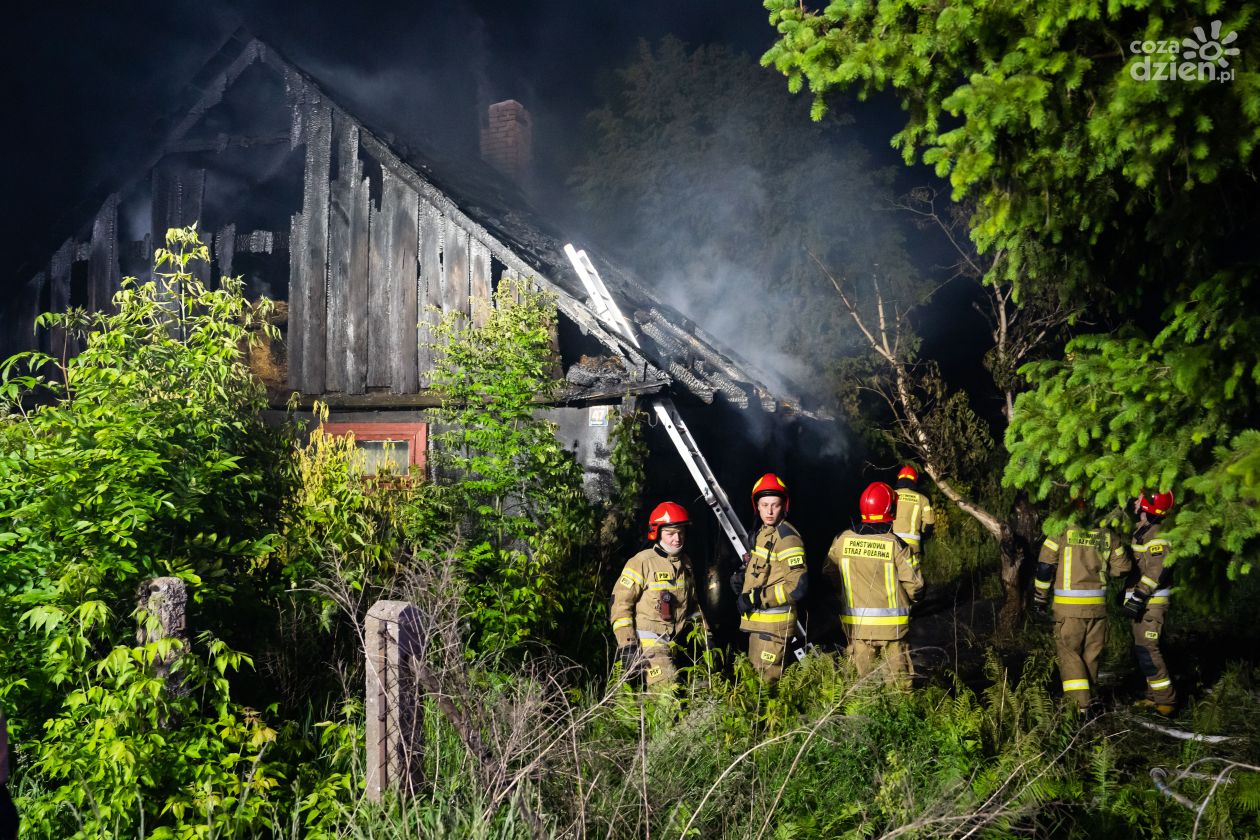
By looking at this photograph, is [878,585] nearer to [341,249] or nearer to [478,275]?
[478,275]

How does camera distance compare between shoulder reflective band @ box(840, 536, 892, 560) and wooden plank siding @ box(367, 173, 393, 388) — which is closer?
shoulder reflective band @ box(840, 536, 892, 560)

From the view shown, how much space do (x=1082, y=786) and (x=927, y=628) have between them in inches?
231

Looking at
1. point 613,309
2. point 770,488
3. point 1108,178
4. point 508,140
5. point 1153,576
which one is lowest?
point 1153,576

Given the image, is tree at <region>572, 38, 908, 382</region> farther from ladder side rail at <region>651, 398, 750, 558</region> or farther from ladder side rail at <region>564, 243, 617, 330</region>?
ladder side rail at <region>651, 398, 750, 558</region>

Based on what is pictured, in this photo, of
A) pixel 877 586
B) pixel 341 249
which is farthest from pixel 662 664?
pixel 341 249

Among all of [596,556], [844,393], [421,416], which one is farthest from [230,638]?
[844,393]

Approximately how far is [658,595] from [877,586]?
1.60 metres

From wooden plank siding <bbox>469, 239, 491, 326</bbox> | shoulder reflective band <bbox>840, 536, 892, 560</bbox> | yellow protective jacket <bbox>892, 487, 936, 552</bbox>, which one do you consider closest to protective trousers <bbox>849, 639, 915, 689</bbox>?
shoulder reflective band <bbox>840, 536, 892, 560</bbox>

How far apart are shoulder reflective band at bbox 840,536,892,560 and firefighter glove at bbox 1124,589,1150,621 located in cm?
237

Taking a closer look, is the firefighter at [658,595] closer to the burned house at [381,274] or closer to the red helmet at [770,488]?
the red helmet at [770,488]

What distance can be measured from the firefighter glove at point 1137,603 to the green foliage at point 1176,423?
3420mm

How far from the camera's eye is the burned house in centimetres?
909

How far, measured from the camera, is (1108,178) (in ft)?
11.1

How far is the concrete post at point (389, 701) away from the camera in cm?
358
